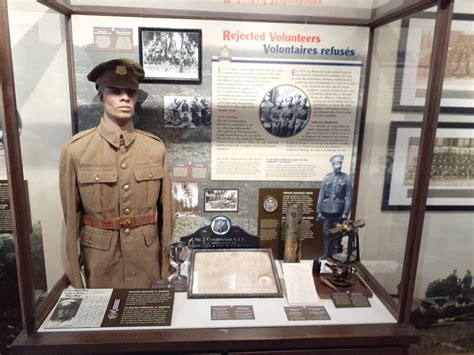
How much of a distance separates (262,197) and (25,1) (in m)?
1.27

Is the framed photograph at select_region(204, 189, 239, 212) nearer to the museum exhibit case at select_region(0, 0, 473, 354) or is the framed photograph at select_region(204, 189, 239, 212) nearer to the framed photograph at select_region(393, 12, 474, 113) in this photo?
the museum exhibit case at select_region(0, 0, 473, 354)

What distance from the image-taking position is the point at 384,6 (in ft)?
5.10

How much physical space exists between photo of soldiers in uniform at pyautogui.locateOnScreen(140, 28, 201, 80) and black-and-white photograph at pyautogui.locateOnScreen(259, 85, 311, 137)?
359 millimetres

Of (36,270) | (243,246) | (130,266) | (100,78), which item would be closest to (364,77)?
(243,246)

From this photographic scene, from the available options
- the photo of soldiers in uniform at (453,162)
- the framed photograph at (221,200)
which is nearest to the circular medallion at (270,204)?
the framed photograph at (221,200)

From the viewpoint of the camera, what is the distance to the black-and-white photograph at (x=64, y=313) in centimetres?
131

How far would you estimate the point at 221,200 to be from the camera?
1814 millimetres

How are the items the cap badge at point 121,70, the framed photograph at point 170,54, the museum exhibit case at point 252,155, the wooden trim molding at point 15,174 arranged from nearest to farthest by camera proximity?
the wooden trim molding at point 15,174 < the museum exhibit case at point 252,155 < the cap badge at point 121,70 < the framed photograph at point 170,54

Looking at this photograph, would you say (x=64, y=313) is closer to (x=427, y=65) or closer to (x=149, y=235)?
(x=149, y=235)

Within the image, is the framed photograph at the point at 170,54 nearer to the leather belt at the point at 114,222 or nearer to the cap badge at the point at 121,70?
the cap badge at the point at 121,70

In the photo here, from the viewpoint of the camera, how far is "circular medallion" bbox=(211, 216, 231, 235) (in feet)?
6.03

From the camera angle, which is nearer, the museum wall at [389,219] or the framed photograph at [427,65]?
the framed photograph at [427,65]

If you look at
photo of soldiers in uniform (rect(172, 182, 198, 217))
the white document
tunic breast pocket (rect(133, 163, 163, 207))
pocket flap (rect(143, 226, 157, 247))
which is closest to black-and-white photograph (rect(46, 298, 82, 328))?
pocket flap (rect(143, 226, 157, 247))

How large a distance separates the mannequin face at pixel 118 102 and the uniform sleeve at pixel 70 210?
0.23 meters
